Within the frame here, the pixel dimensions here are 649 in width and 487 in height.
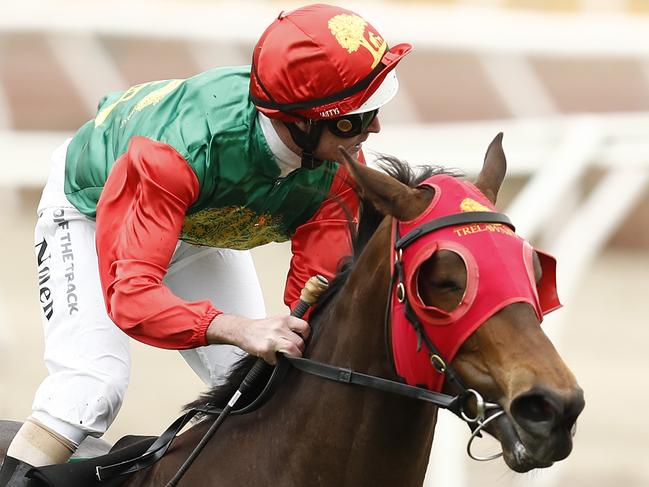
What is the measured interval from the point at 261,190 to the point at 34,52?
1000 centimetres

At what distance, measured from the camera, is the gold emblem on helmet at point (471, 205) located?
258 cm

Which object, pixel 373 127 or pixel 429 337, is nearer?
pixel 429 337

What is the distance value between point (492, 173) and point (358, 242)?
1.19 ft

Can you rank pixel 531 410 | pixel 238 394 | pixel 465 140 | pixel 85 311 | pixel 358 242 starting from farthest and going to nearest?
pixel 465 140, pixel 85 311, pixel 238 394, pixel 358 242, pixel 531 410

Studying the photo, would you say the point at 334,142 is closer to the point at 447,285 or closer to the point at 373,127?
the point at 373,127

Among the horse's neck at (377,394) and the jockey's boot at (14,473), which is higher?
the horse's neck at (377,394)

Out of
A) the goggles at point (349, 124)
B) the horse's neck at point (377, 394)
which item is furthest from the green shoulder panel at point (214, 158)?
the horse's neck at point (377, 394)

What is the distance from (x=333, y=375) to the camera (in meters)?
2.79

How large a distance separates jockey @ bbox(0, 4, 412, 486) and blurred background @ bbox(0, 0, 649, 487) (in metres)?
0.97

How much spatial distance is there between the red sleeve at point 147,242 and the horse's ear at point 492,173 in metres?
0.71

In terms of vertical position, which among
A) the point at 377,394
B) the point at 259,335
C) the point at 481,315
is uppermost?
the point at 481,315

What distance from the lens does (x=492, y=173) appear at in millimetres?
2846

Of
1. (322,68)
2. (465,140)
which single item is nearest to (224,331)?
(322,68)

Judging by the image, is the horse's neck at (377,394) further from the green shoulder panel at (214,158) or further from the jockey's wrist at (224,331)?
the green shoulder panel at (214,158)
